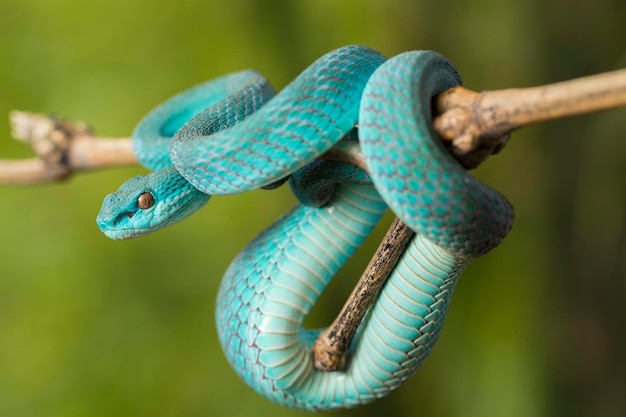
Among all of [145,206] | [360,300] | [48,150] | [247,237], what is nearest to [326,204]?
[360,300]

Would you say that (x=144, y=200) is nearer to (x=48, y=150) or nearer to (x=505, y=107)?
(x=505, y=107)

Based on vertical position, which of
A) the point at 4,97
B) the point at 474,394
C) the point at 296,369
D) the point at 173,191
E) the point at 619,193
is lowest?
the point at 474,394

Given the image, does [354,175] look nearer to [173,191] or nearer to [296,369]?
[173,191]

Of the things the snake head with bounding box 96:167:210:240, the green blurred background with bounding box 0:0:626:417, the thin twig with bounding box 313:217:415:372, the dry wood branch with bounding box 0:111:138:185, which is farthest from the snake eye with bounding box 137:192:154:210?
the green blurred background with bounding box 0:0:626:417

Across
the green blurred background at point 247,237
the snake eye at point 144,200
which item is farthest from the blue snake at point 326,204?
the green blurred background at point 247,237

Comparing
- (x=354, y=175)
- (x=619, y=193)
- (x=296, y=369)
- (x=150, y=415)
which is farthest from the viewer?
(x=619, y=193)

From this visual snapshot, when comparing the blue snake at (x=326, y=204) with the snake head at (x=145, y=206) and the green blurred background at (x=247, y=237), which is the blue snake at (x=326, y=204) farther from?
the green blurred background at (x=247, y=237)

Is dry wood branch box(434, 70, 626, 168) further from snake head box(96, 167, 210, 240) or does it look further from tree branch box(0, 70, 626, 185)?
snake head box(96, 167, 210, 240)

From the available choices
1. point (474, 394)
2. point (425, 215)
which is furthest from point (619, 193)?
point (425, 215)
